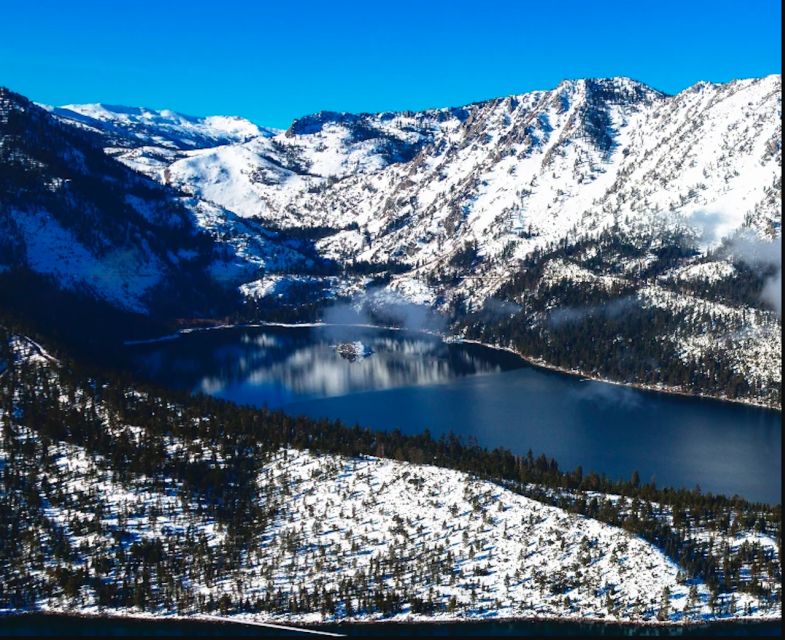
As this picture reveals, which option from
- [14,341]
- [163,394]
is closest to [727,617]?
[163,394]

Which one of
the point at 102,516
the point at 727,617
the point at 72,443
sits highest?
the point at 72,443

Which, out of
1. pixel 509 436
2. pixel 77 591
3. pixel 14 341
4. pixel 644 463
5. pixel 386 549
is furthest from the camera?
pixel 14 341

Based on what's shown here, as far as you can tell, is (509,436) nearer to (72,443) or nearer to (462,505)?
(462,505)

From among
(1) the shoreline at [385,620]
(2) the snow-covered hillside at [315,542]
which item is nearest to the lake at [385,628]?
(1) the shoreline at [385,620]

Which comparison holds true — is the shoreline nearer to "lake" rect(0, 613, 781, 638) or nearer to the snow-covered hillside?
"lake" rect(0, 613, 781, 638)

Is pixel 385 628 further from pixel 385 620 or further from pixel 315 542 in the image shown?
pixel 315 542

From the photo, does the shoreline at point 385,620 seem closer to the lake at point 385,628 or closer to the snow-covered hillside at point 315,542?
the lake at point 385,628

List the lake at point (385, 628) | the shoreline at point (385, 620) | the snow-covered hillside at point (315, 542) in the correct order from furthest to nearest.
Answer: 1. the snow-covered hillside at point (315, 542)
2. the shoreline at point (385, 620)
3. the lake at point (385, 628)
